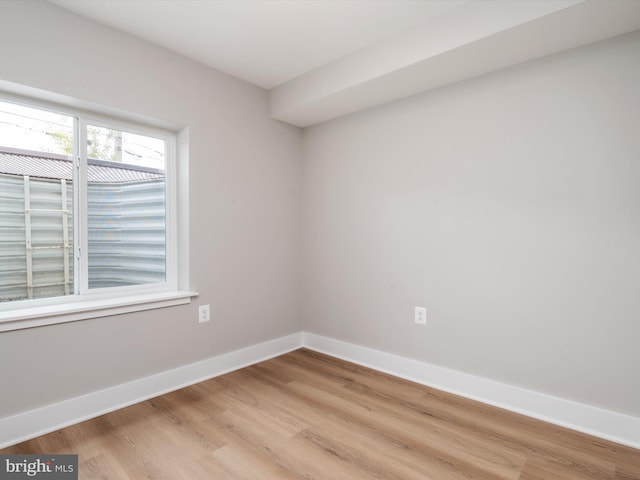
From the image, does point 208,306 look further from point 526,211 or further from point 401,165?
point 526,211

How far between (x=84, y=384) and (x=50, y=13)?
2110 millimetres

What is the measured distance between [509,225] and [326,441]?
5.54 feet

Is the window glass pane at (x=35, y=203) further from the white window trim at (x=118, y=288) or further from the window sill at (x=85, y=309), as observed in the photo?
the window sill at (x=85, y=309)

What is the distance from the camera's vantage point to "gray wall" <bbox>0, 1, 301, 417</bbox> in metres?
1.86

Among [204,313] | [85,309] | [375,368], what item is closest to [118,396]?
[85,309]

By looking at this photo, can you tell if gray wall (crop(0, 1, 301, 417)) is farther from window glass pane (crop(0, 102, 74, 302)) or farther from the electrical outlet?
window glass pane (crop(0, 102, 74, 302))

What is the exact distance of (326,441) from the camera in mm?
1842

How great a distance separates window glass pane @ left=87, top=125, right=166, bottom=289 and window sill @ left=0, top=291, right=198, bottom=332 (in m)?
0.18

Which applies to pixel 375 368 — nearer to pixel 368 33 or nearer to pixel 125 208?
pixel 125 208

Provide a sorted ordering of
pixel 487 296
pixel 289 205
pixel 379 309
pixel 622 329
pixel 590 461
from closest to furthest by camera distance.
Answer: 1. pixel 590 461
2. pixel 622 329
3. pixel 487 296
4. pixel 379 309
5. pixel 289 205

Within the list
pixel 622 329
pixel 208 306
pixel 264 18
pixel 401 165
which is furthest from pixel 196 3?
pixel 622 329

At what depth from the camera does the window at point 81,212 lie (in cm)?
195

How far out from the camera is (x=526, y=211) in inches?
83.4

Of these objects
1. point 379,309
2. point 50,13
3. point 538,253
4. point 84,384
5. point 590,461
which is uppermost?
point 50,13
